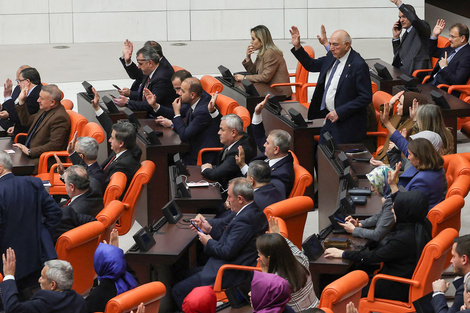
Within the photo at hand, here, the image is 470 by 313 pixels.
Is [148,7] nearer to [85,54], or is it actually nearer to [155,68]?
[85,54]

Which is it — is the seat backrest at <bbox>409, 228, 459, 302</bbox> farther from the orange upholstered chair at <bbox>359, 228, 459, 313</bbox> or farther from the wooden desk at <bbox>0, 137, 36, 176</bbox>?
the wooden desk at <bbox>0, 137, 36, 176</bbox>

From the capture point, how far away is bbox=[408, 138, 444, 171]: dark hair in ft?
20.4

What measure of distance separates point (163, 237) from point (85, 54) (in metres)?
9.22

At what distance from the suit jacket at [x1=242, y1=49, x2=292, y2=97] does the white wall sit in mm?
5587

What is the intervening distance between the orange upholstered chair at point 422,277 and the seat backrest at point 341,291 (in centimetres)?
48

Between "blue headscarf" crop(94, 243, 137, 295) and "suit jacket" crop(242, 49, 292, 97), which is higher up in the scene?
"suit jacket" crop(242, 49, 292, 97)

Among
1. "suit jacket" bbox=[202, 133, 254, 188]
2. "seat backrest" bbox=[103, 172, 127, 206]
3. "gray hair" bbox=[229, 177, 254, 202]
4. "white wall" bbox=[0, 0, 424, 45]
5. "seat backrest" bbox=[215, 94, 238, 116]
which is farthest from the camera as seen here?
"white wall" bbox=[0, 0, 424, 45]

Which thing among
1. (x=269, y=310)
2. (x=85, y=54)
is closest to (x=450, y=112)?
(x=269, y=310)

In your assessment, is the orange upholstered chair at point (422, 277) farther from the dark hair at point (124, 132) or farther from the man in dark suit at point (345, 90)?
the dark hair at point (124, 132)

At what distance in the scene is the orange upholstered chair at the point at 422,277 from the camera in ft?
17.3

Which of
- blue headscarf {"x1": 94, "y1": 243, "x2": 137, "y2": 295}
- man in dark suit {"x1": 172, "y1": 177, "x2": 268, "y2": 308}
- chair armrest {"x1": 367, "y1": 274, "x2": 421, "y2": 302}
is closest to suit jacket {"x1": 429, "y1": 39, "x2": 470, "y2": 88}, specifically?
man in dark suit {"x1": 172, "y1": 177, "x2": 268, "y2": 308}

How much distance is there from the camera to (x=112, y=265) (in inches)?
204

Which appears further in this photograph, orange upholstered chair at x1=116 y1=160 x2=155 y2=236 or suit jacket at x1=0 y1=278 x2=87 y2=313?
orange upholstered chair at x1=116 y1=160 x2=155 y2=236

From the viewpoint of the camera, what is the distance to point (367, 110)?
8.41m
